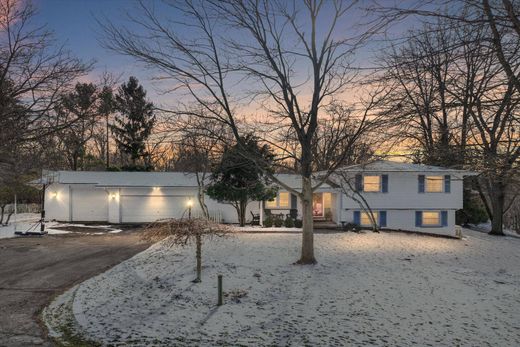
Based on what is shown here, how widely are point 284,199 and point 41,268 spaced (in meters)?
18.2

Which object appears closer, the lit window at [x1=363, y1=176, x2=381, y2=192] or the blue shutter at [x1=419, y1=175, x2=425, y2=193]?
the lit window at [x1=363, y1=176, x2=381, y2=192]

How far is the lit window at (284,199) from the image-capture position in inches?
1151

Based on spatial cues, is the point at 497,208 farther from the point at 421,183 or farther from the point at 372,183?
the point at 372,183

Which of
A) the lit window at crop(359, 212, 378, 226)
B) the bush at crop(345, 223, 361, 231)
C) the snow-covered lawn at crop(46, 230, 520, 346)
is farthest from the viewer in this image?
the lit window at crop(359, 212, 378, 226)

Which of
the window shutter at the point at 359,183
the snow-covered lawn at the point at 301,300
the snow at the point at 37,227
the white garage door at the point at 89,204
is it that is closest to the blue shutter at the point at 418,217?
the window shutter at the point at 359,183

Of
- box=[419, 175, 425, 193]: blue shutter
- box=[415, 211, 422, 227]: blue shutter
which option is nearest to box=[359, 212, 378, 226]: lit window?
box=[415, 211, 422, 227]: blue shutter

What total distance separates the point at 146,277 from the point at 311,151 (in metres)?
7.50

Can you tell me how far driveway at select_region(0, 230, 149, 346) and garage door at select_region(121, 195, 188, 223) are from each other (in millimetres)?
6195

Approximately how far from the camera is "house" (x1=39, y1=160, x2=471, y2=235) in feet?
86.8

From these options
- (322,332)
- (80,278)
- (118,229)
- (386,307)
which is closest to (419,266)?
(386,307)

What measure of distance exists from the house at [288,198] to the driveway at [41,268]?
6.41 m

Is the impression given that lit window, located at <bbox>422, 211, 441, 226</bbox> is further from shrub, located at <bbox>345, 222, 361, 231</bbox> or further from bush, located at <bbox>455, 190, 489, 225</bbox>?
bush, located at <bbox>455, 190, 489, 225</bbox>

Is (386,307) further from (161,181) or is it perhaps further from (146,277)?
(161,181)

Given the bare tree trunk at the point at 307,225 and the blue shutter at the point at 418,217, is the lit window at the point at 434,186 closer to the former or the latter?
the blue shutter at the point at 418,217
